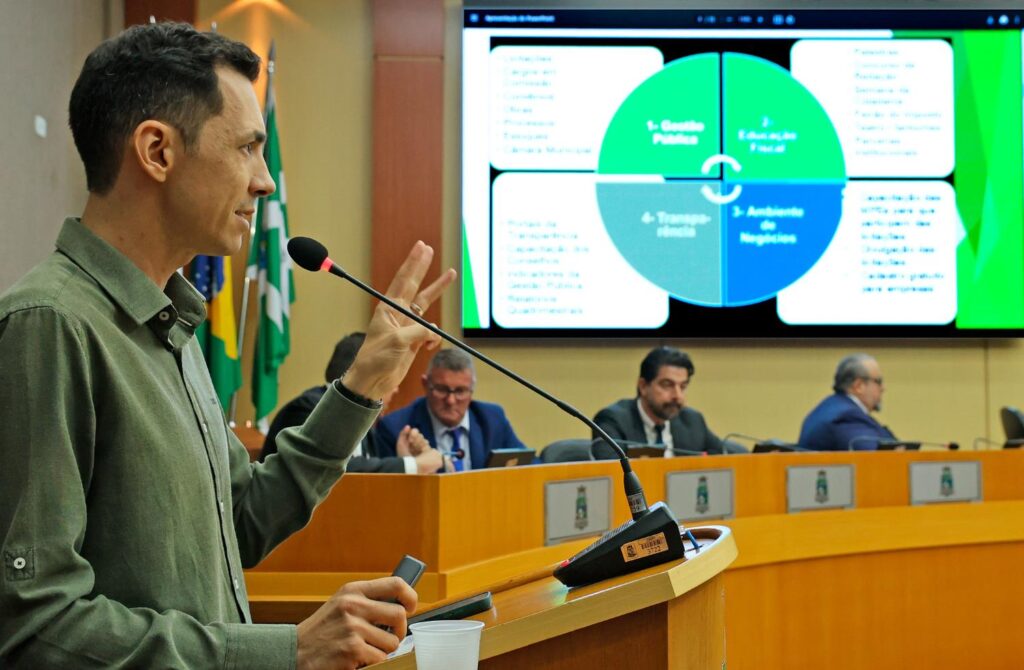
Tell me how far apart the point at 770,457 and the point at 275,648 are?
3.05 metres

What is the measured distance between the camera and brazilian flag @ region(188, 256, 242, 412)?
5.72m

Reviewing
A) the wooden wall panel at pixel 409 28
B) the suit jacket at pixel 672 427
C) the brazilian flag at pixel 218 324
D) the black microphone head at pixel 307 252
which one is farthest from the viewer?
the wooden wall panel at pixel 409 28

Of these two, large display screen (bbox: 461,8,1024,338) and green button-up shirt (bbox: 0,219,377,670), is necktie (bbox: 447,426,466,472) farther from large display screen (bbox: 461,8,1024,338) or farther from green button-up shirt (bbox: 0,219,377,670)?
green button-up shirt (bbox: 0,219,377,670)

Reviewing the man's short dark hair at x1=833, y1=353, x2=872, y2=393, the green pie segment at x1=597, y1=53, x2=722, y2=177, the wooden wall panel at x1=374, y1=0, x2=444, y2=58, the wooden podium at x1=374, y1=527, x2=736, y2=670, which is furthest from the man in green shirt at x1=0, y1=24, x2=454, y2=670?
the wooden wall panel at x1=374, y1=0, x2=444, y2=58

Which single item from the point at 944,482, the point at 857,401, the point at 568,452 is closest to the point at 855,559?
the point at 944,482

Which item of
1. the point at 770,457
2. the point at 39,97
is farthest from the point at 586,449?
the point at 39,97

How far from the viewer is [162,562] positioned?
3.54ft

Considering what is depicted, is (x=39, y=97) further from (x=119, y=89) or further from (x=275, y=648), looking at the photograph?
(x=275, y=648)

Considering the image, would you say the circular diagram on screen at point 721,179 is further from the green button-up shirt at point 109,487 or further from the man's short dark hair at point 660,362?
the green button-up shirt at point 109,487

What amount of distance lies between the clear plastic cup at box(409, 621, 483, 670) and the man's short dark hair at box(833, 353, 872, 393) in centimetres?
475

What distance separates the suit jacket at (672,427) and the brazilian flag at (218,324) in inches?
81.8

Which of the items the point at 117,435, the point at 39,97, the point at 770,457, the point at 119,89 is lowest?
the point at 770,457

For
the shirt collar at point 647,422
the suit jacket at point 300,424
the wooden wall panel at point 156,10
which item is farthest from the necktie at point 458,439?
the wooden wall panel at point 156,10

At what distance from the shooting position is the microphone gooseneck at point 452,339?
1.37m
